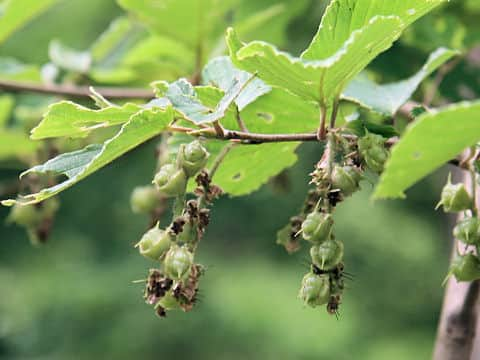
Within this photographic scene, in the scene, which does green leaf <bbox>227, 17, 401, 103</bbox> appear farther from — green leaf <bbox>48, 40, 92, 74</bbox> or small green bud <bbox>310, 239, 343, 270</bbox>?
green leaf <bbox>48, 40, 92, 74</bbox>

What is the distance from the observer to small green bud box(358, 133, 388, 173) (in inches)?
31.0

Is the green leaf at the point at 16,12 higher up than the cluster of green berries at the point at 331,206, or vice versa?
the green leaf at the point at 16,12

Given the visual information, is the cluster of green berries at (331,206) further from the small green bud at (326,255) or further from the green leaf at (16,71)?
the green leaf at (16,71)

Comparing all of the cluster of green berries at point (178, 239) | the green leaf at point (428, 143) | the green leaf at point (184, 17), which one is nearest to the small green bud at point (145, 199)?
the green leaf at point (184, 17)

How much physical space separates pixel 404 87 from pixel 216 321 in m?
4.78

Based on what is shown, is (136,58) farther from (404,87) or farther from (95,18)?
(95,18)

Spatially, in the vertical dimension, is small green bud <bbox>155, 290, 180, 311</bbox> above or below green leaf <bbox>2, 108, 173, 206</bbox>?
below

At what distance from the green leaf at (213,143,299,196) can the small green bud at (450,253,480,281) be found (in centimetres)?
32

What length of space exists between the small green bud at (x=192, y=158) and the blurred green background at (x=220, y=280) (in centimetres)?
454

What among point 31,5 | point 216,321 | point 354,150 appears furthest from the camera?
point 216,321

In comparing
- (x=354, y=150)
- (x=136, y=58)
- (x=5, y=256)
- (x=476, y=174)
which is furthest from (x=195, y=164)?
(x=5, y=256)

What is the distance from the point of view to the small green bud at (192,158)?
80 centimetres

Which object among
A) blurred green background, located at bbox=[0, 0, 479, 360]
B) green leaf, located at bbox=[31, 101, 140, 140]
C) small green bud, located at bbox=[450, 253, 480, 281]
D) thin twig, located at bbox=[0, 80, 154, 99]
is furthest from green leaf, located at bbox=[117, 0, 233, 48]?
blurred green background, located at bbox=[0, 0, 479, 360]

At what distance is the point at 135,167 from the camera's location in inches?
231
